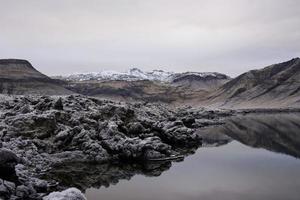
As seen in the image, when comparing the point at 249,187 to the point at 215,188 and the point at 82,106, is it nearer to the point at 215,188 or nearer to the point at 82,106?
the point at 215,188

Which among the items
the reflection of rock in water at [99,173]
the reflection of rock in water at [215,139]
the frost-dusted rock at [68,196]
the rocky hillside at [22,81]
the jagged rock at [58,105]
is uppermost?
the rocky hillside at [22,81]

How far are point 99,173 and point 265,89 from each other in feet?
449

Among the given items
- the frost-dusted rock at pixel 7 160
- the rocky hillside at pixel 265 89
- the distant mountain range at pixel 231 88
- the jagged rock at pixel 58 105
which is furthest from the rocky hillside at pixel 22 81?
the frost-dusted rock at pixel 7 160

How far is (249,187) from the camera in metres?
23.8

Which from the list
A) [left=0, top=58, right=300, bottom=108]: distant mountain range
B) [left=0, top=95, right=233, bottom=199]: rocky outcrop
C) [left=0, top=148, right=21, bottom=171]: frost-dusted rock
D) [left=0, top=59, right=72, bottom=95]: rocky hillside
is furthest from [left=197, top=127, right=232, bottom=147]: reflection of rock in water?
[left=0, top=59, right=72, bottom=95]: rocky hillside

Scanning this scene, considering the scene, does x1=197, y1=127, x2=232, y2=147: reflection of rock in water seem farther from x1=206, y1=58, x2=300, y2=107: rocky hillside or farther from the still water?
x1=206, y1=58, x2=300, y2=107: rocky hillside

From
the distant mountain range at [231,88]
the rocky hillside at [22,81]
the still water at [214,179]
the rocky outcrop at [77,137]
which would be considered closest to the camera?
the still water at [214,179]

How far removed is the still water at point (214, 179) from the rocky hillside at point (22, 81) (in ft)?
351

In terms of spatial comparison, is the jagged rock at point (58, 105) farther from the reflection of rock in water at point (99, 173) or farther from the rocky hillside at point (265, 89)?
the rocky hillside at point (265, 89)

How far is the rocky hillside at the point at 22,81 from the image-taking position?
140625 millimetres

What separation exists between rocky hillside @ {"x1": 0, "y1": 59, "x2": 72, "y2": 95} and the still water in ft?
351

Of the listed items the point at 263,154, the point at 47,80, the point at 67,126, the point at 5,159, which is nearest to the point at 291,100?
the point at 47,80

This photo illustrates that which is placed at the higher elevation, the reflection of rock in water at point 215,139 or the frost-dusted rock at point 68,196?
the frost-dusted rock at point 68,196

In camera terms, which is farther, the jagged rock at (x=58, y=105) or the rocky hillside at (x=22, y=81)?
the rocky hillside at (x=22, y=81)
